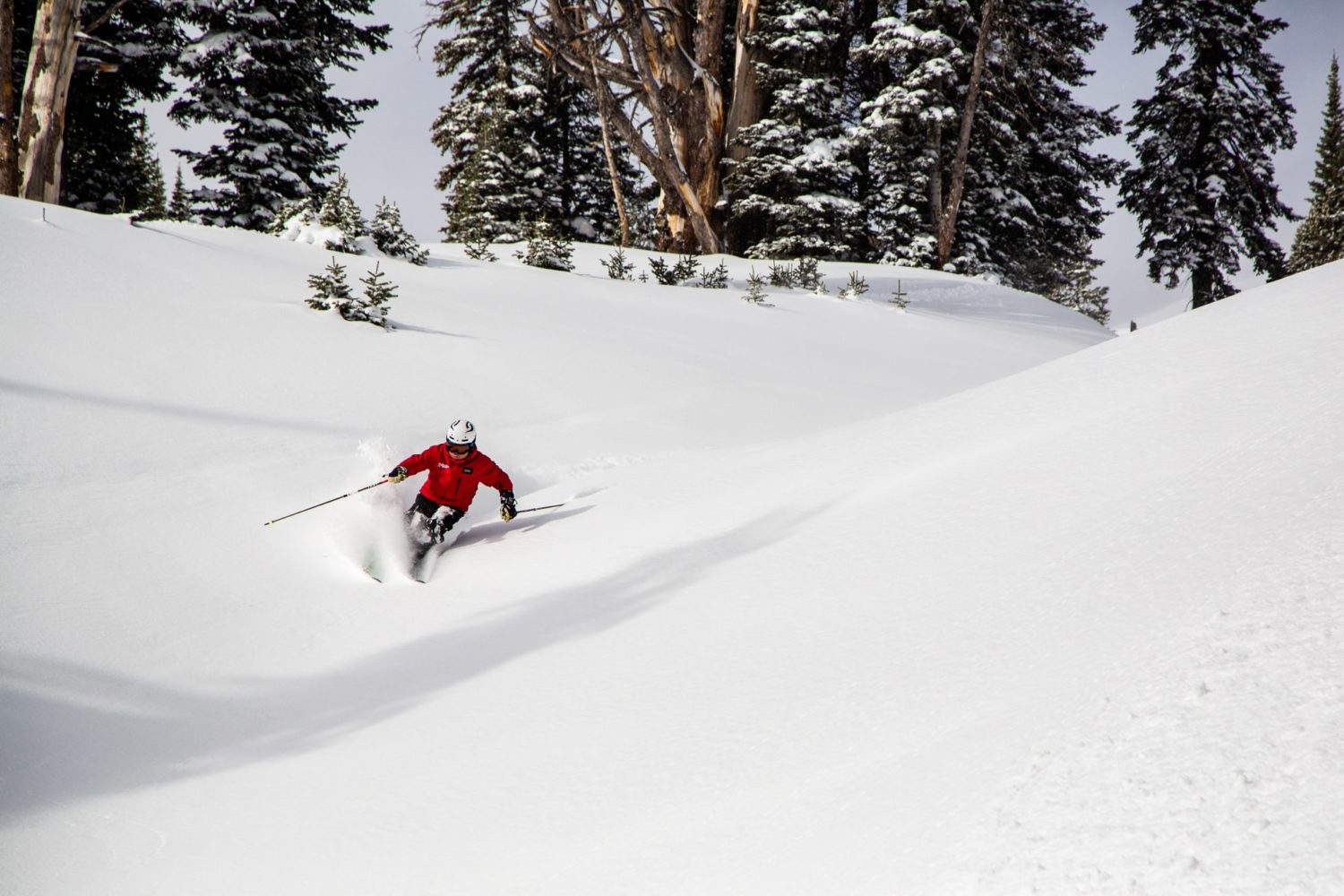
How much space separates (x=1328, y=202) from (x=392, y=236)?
4572 cm

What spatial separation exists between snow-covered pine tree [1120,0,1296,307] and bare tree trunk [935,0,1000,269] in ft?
21.4

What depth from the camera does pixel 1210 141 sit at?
25.0m

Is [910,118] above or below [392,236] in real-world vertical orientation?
above

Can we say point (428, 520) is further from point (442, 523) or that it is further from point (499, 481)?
point (499, 481)

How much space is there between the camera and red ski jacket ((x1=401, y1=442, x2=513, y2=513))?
6.82m

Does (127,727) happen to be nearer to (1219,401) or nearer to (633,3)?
(1219,401)

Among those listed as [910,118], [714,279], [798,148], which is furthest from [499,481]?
[910,118]

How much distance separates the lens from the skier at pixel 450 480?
6711mm

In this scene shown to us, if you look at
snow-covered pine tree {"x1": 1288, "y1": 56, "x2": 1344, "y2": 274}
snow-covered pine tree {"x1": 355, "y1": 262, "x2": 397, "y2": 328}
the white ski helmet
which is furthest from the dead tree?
snow-covered pine tree {"x1": 1288, "y1": 56, "x2": 1344, "y2": 274}

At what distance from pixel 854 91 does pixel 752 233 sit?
26.5ft

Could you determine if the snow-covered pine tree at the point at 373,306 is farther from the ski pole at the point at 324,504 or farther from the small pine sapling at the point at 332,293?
the ski pole at the point at 324,504

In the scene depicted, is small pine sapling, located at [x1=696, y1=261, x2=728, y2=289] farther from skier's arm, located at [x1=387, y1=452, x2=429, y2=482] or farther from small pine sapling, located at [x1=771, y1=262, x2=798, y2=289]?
skier's arm, located at [x1=387, y1=452, x2=429, y2=482]

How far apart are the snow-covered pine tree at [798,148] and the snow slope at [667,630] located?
622 inches

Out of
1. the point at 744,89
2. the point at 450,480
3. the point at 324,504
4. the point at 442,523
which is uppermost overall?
the point at 744,89
